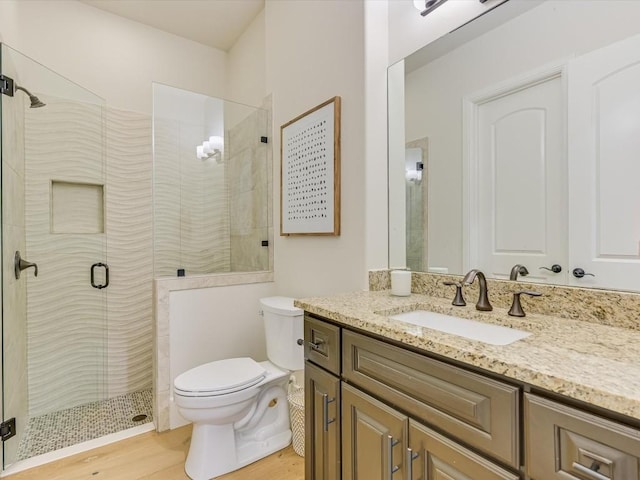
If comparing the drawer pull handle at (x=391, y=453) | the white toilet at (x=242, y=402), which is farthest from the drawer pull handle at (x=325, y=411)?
the white toilet at (x=242, y=402)

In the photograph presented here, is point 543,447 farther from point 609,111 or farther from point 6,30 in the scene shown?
point 6,30

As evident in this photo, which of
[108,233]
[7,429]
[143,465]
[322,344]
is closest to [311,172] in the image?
[322,344]

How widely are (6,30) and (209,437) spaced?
2645mm

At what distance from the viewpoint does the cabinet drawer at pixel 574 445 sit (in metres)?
0.54

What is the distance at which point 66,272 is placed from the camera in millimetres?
2232

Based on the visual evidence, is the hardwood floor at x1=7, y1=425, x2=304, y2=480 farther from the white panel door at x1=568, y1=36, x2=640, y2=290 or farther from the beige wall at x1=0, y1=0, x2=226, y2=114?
the beige wall at x1=0, y1=0, x2=226, y2=114

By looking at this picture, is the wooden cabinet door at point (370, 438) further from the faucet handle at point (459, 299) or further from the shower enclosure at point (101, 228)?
the shower enclosure at point (101, 228)

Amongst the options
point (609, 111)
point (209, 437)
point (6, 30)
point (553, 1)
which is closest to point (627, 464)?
point (609, 111)

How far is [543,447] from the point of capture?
2.10 feet

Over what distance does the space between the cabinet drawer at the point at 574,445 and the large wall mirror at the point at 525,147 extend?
61cm

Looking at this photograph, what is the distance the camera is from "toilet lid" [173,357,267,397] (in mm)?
1521

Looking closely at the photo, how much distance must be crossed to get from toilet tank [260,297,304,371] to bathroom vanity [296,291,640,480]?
1.48 feet

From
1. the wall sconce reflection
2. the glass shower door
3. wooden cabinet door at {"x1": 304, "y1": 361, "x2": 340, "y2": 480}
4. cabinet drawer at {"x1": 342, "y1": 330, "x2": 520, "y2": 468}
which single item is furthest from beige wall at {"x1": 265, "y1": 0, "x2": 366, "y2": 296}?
the glass shower door

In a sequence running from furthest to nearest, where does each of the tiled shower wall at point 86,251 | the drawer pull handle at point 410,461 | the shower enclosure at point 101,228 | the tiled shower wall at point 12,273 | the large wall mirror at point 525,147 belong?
the tiled shower wall at point 86,251 → the shower enclosure at point 101,228 → the tiled shower wall at point 12,273 → the large wall mirror at point 525,147 → the drawer pull handle at point 410,461
